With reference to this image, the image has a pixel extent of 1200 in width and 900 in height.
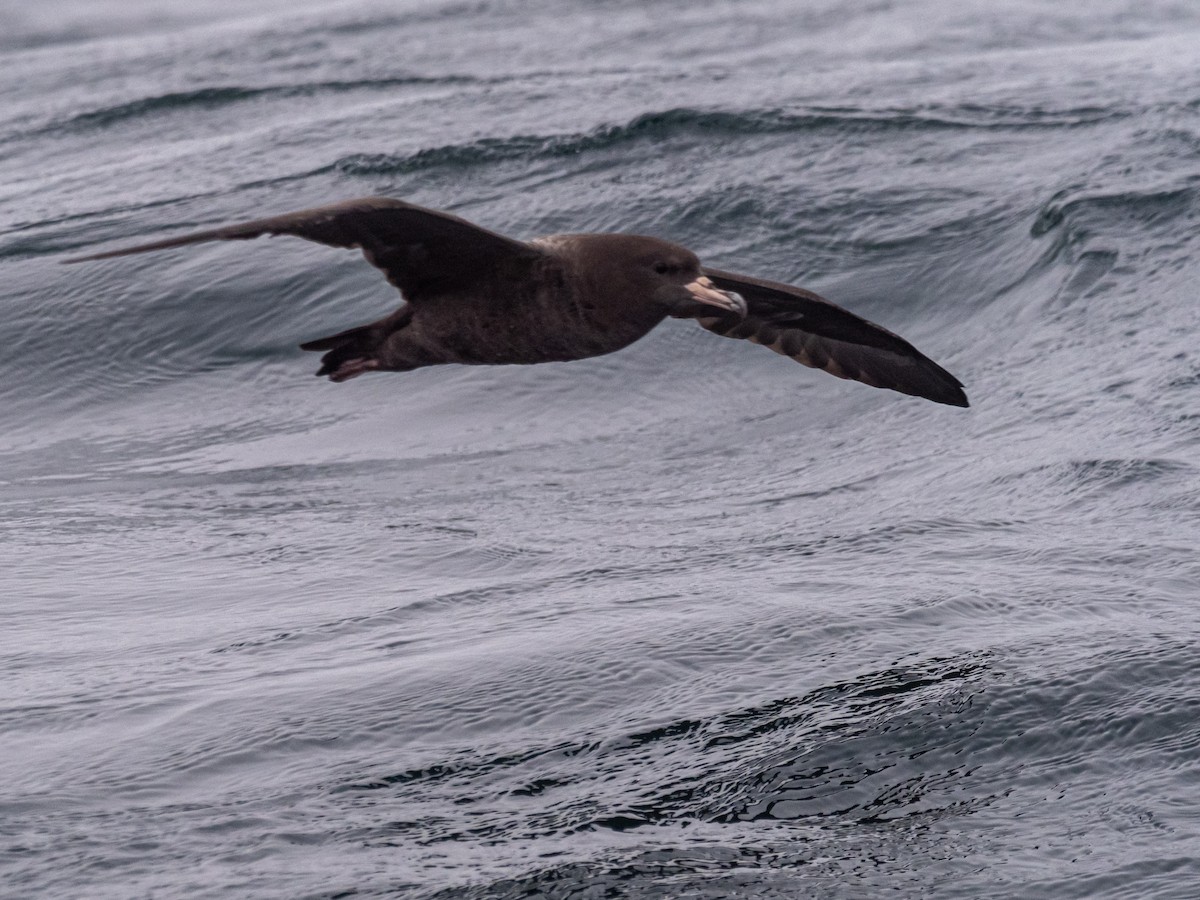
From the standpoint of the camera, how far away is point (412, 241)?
6230 millimetres

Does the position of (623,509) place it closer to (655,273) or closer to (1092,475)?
(1092,475)

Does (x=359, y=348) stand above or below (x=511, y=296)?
below

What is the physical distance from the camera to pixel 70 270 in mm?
13523

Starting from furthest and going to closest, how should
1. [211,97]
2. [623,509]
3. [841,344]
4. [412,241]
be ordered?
[211,97]
[623,509]
[841,344]
[412,241]

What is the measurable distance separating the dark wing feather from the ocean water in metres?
1.07

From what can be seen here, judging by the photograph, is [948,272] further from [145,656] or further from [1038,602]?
[145,656]

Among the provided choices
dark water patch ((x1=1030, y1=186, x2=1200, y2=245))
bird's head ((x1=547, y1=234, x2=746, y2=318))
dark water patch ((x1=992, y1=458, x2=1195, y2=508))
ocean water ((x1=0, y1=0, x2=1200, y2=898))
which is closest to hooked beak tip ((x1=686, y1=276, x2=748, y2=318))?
bird's head ((x1=547, y1=234, x2=746, y2=318))

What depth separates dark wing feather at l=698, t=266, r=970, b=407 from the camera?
300 inches

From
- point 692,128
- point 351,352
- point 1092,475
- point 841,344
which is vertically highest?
point 351,352

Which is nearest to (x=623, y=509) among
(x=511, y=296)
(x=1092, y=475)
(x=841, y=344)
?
(x=1092, y=475)

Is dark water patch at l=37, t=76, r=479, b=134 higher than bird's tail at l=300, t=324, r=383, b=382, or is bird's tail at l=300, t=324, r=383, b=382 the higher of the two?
dark water patch at l=37, t=76, r=479, b=134

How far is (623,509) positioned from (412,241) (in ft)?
13.8

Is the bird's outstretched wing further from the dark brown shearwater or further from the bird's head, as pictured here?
the bird's head

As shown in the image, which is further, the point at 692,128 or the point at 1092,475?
the point at 692,128
